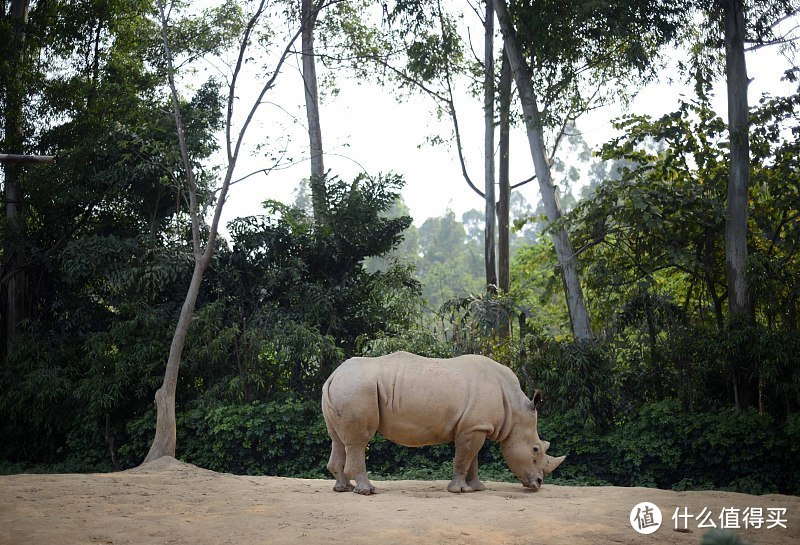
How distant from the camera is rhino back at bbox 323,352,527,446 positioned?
7.99m

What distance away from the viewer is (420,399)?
8.08 metres

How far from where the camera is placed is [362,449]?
8102mm

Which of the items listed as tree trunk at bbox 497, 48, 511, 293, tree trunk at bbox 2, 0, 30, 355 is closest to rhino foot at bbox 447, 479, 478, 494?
tree trunk at bbox 497, 48, 511, 293

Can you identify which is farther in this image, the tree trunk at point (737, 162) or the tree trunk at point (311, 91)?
the tree trunk at point (311, 91)

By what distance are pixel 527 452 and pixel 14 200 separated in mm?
11505

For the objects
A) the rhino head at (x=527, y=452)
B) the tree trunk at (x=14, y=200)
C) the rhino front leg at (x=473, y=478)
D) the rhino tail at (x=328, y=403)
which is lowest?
the rhino front leg at (x=473, y=478)

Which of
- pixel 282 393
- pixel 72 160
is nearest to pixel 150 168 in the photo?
pixel 72 160

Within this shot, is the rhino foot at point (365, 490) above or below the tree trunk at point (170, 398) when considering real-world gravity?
below

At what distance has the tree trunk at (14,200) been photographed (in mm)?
14859

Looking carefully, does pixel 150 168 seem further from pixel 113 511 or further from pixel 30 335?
pixel 113 511

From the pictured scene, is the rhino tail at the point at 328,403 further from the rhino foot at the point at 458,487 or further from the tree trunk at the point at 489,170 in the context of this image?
the tree trunk at the point at 489,170

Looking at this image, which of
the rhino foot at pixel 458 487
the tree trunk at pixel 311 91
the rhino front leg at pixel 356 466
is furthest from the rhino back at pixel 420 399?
the tree trunk at pixel 311 91

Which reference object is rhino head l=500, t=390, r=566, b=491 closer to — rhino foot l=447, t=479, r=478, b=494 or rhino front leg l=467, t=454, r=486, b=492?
rhino front leg l=467, t=454, r=486, b=492

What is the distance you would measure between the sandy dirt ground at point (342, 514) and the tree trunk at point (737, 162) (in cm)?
519
